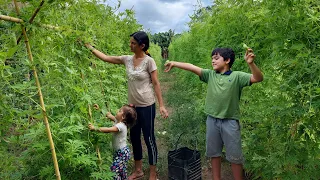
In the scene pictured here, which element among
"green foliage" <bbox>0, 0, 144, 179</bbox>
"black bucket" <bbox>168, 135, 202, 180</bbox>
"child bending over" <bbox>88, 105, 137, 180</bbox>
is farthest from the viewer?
"black bucket" <bbox>168, 135, 202, 180</bbox>

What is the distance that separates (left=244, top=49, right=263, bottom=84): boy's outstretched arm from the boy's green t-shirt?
0.47 ft

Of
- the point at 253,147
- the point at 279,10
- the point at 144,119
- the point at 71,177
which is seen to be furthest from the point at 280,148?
the point at 71,177

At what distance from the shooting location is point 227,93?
2947 millimetres

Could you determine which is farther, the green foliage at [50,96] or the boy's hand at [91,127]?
the boy's hand at [91,127]

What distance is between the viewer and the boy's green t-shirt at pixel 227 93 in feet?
9.57

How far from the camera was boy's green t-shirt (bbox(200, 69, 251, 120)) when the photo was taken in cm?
292

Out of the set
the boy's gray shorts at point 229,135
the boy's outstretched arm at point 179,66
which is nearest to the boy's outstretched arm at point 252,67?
the boy's gray shorts at point 229,135

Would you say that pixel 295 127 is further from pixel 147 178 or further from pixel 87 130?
pixel 147 178

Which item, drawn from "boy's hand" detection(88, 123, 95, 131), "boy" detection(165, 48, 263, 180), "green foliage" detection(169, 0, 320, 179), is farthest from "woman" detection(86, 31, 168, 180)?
"green foliage" detection(169, 0, 320, 179)

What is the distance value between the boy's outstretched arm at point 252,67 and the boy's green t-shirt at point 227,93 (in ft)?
0.47

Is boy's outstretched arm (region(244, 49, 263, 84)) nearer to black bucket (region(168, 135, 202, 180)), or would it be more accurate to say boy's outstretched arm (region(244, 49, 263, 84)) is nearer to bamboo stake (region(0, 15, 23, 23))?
black bucket (region(168, 135, 202, 180))

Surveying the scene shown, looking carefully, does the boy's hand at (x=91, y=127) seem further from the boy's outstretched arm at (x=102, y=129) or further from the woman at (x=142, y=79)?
the woman at (x=142, y=79)

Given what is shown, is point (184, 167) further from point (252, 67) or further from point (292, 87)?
point (292, 87)

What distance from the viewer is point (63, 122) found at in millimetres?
2514
